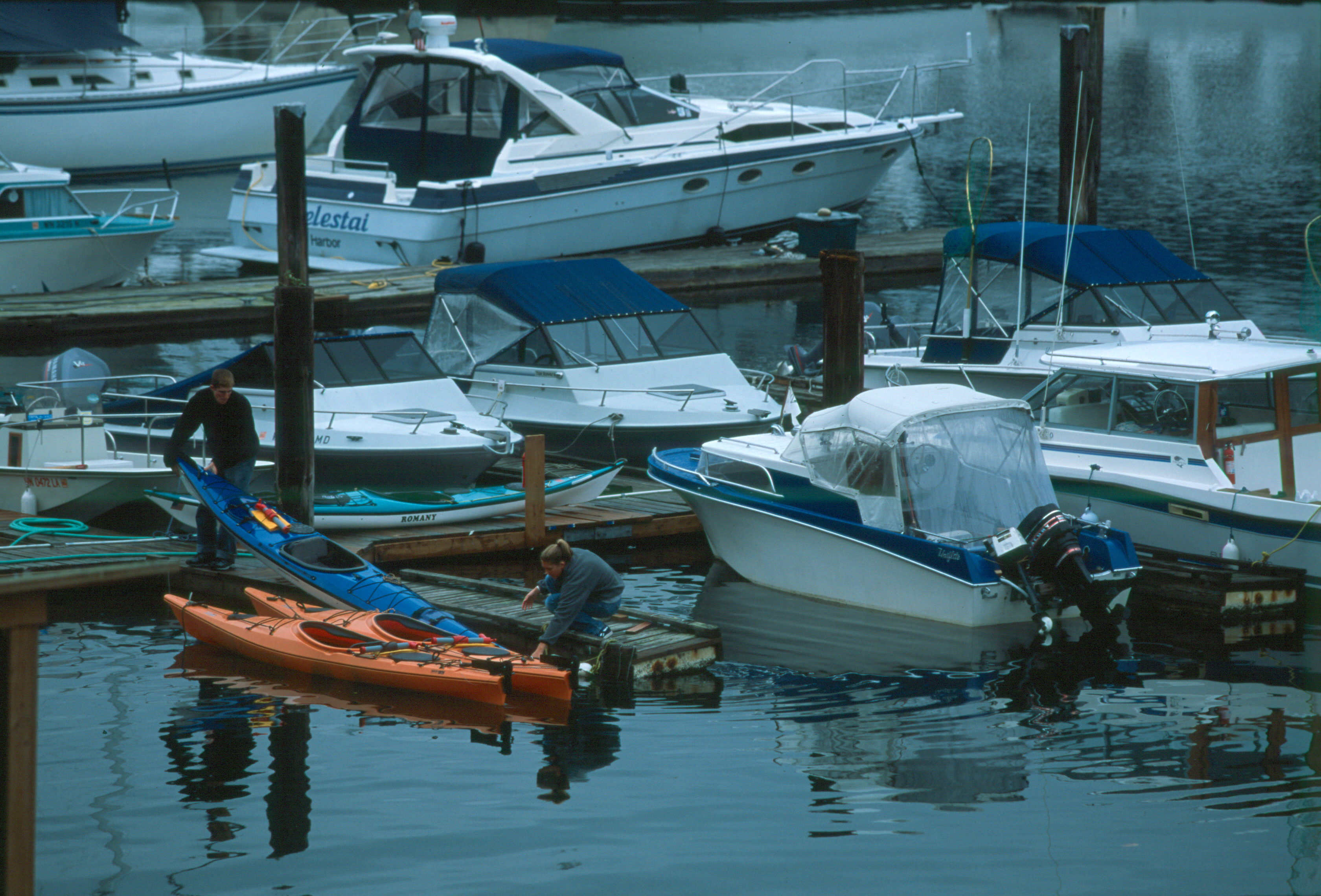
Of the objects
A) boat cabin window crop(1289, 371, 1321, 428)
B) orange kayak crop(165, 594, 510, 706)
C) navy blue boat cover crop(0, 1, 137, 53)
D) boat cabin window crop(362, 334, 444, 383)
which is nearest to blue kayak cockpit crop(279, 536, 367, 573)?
orange kayak crop(165, 594, 510, 706)

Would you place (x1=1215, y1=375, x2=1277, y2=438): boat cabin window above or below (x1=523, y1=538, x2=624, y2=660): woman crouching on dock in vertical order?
above

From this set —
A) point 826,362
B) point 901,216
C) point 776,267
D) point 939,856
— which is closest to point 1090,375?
point 826,362

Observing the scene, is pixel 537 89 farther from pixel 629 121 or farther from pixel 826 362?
pixel 826 362

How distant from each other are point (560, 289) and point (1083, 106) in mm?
9802

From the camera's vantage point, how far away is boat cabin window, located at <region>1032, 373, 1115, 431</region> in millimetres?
14188

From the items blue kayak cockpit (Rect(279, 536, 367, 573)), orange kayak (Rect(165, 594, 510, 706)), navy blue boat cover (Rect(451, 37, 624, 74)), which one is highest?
navy blue boat cover (Rect(451, 37, 624, 74))

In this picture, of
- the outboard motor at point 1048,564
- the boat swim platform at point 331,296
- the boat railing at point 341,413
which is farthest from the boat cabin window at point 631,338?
the outboard motor at point 1048,564

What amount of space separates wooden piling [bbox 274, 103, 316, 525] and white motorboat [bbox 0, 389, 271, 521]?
1577 millimetres

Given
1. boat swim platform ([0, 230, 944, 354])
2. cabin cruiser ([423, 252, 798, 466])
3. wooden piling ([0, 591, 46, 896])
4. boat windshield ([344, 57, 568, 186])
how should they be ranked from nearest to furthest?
wooden piling ([0, 591, 46, 896])
cabin cruiser ([423, 252, 798, 466])
boat swim platform ([0, 230, 944, 354])
boat windshield ([344, 57, 568, 186])

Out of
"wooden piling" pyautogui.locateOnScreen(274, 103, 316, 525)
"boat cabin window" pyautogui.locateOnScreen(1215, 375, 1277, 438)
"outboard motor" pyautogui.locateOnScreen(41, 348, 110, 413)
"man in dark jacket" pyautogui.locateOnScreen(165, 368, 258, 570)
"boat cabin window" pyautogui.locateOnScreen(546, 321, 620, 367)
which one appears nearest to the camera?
"man in dark jacket" pyautogui.locateOnScreen(165, 368, 258, 570)

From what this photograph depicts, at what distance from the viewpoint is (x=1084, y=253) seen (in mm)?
16453

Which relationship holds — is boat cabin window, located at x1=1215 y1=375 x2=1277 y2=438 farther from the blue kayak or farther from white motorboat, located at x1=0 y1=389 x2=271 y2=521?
white motorboat, located at x1=0 y1=389 x2=271 y2=521

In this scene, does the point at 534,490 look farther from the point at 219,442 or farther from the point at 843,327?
the point at 843,327

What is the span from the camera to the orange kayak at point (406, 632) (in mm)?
10453
